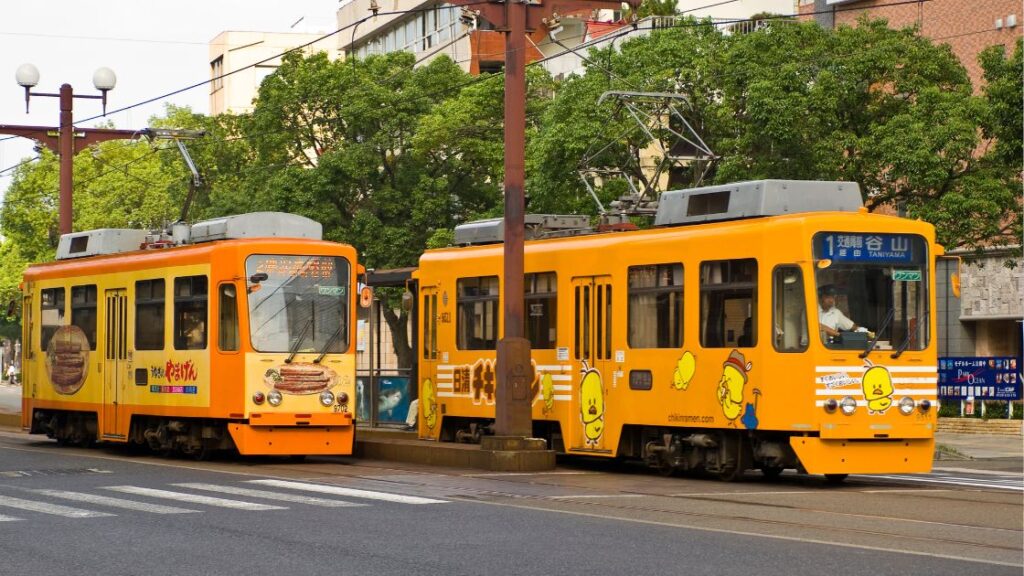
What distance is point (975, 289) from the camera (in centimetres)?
4231

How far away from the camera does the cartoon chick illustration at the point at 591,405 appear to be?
72.0 ft

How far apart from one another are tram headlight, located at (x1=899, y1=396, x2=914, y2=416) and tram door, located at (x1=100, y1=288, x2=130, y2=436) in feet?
38.9

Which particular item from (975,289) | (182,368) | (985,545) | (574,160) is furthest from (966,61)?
(985,545)

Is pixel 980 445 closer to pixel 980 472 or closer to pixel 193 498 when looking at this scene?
pixel 980 472

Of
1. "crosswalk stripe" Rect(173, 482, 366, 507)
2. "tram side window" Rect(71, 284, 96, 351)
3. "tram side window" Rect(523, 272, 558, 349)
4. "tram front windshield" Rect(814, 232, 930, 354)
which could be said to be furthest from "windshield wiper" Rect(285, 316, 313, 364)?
"tram front windshield" Rect(814, 232, 930, 354)

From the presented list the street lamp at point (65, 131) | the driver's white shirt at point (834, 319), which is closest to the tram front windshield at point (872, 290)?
the driver's white shirt at point (834, 319)

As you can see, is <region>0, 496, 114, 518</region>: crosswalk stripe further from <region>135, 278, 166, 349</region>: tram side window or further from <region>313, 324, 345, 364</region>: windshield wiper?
<region>135, 278, 166, 349</region>: tram side window

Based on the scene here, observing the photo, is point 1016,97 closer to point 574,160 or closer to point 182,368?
point 574,160

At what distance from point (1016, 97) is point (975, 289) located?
1459 centimetres

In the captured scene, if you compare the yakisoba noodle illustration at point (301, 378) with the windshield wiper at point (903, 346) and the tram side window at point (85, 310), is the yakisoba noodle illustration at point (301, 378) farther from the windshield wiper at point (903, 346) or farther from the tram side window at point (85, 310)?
the windshield wiper at point (903, 346)

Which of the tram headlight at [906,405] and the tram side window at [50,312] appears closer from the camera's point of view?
the tram headlight at [906,405]

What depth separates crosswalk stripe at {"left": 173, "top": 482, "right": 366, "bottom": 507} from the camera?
16.7 m

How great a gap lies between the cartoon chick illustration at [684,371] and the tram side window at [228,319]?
20.2 feet

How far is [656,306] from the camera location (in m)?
21.0
